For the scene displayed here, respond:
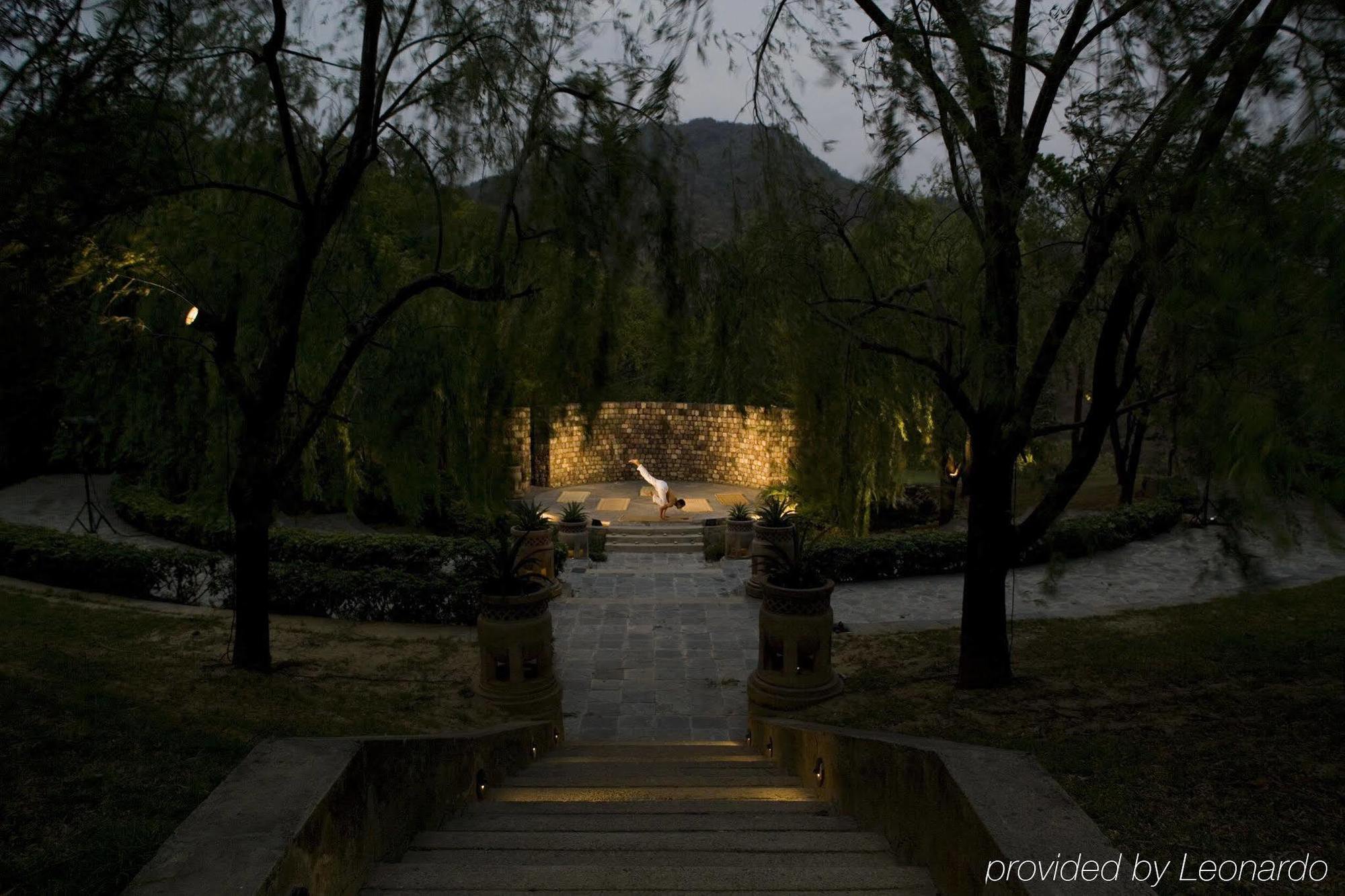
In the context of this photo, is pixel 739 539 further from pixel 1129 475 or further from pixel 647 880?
pixel 647 880

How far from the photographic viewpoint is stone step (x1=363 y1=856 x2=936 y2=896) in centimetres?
299

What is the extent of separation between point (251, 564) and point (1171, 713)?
6260 millimetres

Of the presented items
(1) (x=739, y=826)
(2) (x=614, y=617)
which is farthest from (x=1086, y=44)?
(2) (x=614, y=617)

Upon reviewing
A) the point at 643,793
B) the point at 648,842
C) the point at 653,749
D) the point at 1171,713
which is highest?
the point at 1171,713

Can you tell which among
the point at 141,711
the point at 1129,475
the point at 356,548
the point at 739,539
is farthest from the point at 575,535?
the point at 1129,475

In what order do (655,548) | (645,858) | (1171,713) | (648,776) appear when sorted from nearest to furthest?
(645,858) < (1171,713) < (648,776) < (655,548)

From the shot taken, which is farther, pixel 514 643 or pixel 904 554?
Answer: pixel 904 554

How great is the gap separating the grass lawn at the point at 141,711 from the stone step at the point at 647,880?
92 cm

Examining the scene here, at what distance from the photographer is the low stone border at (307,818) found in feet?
8.77

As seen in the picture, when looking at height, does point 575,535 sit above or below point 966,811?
below

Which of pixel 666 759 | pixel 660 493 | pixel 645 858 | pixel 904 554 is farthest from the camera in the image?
pixel 660 493

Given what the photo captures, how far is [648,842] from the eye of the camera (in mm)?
3695

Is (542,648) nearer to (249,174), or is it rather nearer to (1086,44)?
(249,174)

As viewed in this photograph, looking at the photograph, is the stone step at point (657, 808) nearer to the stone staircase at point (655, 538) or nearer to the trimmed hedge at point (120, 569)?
the trimmed hedge at point (120, 569)
